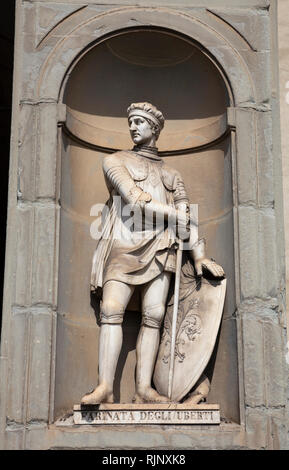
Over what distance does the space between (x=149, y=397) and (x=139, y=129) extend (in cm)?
203

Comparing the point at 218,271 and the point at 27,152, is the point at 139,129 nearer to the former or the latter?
the point at 27,152

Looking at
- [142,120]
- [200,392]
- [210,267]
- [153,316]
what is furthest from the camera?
[142,120]

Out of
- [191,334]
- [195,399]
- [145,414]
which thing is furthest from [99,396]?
[191,334]

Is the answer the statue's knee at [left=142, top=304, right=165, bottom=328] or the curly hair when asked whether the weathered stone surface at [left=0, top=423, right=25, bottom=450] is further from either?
the curly hair

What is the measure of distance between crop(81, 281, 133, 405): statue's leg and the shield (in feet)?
1.34

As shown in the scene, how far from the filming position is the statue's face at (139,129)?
7531 millimetres

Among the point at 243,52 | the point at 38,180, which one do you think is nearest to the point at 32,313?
the point at 38,180

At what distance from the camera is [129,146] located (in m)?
8.02

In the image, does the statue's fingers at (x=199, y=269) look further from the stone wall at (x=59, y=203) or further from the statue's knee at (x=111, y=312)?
the statue's knee at (x=111, y=312)

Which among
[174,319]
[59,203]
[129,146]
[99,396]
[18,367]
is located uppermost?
[129,146]

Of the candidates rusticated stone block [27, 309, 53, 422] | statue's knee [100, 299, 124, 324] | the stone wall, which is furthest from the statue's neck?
rusticated stone block [27, 309, 53, 422]

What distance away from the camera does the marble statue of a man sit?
7012 mm

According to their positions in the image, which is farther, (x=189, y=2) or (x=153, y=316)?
(x=189, y=2)
